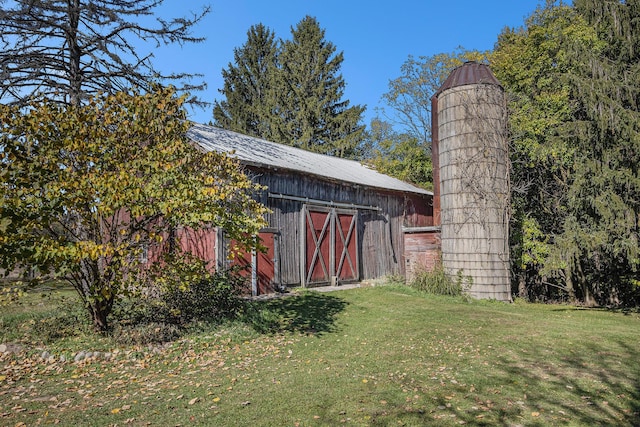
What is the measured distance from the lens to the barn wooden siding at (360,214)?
14078 mm

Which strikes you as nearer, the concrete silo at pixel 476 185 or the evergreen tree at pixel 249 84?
the concrete silo at pixel 476 185

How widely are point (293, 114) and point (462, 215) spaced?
86.4ft

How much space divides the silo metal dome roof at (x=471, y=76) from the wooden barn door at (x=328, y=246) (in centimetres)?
588

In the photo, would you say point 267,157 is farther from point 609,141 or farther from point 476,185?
point 609,141

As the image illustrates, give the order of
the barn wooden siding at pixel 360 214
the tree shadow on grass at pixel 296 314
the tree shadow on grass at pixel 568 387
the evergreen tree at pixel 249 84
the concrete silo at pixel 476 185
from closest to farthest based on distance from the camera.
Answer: the tree shadow on grass at pixel 568 387 < the tree shadow on grass at pixel 296 314 < the concrete silo at pixel 476 185 < the barn wooden siding at pixel 360 214 < the evergreen tree at pixel 249 84

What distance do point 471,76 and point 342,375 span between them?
11561 millimetres

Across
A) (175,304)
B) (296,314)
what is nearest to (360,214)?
(296,314)

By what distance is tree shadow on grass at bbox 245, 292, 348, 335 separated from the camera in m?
9.08

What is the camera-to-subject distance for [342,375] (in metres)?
6.13

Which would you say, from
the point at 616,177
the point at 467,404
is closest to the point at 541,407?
the point at 467,404

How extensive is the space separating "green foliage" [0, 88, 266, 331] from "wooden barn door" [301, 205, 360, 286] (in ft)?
22.7

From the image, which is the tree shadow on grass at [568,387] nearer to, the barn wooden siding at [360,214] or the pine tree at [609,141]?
the pine tree at [609,141]

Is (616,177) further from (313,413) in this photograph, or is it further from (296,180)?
(313,413)

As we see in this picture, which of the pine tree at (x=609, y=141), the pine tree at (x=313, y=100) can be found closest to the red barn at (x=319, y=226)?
the pine tree at (x=609, y=141)
